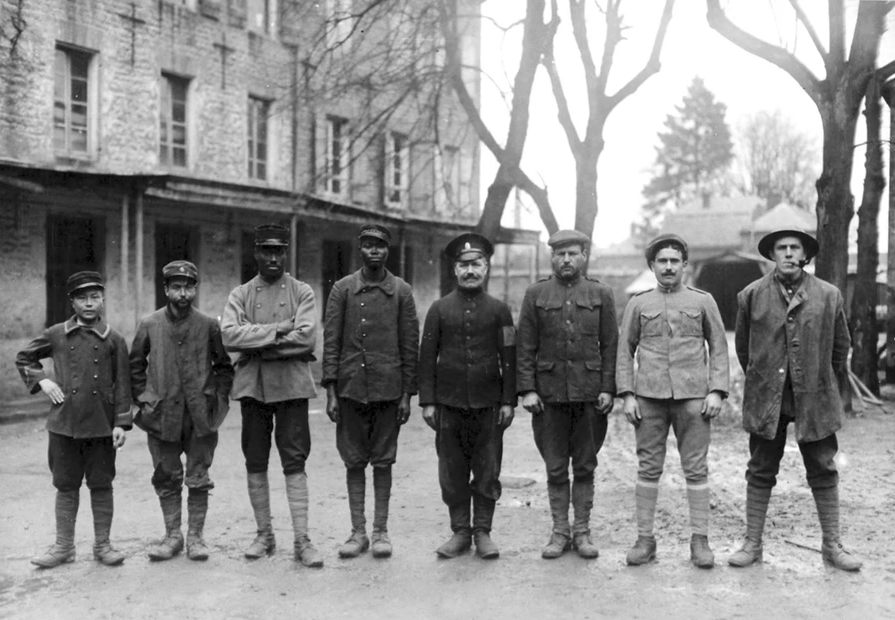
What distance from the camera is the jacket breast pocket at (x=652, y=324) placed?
5.73 metres

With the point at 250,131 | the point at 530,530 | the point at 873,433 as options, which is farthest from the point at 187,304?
the point at 250,131

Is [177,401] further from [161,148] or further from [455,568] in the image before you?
[161,148]

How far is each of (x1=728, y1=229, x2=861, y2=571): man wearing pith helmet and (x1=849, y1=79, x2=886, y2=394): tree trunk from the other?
360 inches

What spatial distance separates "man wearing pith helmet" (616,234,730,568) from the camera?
18.3 feet

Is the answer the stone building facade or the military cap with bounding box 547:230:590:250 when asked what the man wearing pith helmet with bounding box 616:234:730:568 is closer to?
the military cap with bounding box 547:230:590:250

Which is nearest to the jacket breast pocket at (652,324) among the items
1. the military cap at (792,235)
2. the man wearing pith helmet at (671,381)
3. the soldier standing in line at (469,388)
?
the man wearing pith helmet at (671,381)

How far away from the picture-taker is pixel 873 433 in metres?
10.9

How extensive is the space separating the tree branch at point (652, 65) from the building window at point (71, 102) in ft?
28.5

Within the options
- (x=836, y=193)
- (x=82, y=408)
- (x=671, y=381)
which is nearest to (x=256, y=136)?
(x=836, y=193)

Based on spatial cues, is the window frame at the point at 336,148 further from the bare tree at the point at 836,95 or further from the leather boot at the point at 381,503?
the leather boot at the point at 381,503

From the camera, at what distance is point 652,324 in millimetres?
5750

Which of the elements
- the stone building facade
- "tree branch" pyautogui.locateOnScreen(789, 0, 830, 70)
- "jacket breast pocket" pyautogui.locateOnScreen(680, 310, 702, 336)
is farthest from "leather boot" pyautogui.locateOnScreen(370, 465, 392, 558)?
"tree branch" pyautogui.locateOnScreen(789, 0, 830, 70)

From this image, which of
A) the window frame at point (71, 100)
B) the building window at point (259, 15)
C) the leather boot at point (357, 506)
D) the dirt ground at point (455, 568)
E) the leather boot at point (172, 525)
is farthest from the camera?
the building window at point (259, 15)

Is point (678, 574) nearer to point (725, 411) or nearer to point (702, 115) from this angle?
point (725, 411)
